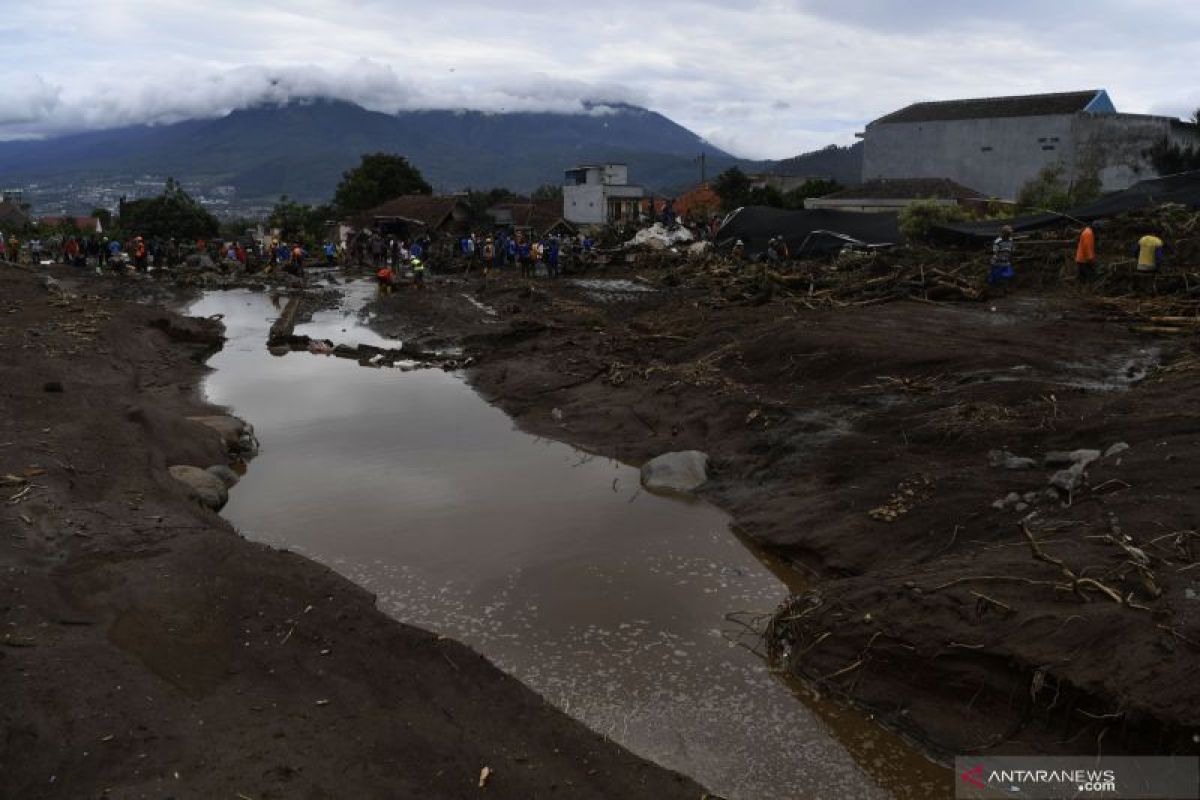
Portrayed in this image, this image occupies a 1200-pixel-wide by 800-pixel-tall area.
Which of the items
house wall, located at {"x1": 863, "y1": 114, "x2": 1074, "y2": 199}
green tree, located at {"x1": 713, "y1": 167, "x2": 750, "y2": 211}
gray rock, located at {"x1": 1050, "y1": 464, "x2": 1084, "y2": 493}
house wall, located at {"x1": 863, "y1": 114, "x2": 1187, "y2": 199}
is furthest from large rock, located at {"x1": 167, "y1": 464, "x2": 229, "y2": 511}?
green tree, located at {"x1": 713, "y1": 167, "x2": 750, "y2": 211}

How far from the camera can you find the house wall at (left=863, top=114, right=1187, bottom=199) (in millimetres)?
45625

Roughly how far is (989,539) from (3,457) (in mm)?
10442

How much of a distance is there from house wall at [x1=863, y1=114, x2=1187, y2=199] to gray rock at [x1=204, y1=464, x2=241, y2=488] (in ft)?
153

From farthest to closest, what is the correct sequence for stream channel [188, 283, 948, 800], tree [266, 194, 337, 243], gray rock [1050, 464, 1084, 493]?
1. tree [266, 194, 337, 243]
2. gray rock [1050, 464, 1084, 493]
3. stream channel [188, 283, 948, 800]

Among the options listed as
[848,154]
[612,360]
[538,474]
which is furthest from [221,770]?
[848,154]

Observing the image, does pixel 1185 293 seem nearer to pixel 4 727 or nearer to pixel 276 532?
pixel 276 532

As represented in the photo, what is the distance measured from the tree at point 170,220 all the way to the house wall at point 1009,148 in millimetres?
44835

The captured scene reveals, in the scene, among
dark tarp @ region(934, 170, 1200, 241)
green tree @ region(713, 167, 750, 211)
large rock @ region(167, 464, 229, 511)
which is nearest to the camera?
large rock @ region(167, 464, 229, 511)

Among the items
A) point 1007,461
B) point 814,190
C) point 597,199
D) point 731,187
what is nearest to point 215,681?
point 1007,461

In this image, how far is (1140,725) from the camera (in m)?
5.71

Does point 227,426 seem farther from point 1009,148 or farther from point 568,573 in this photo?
point 1009,148

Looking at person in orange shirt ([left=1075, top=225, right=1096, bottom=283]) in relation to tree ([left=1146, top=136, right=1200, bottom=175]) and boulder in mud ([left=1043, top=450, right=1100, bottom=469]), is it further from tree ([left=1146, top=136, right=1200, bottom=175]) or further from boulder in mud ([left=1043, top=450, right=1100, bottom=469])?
tree ([left=1146, top=136, right=1200, bottom=175])

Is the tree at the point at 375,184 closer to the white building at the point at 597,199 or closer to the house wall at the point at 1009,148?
the white building at the point at 597,199

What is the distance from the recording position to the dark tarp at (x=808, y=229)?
2862 centimetres
